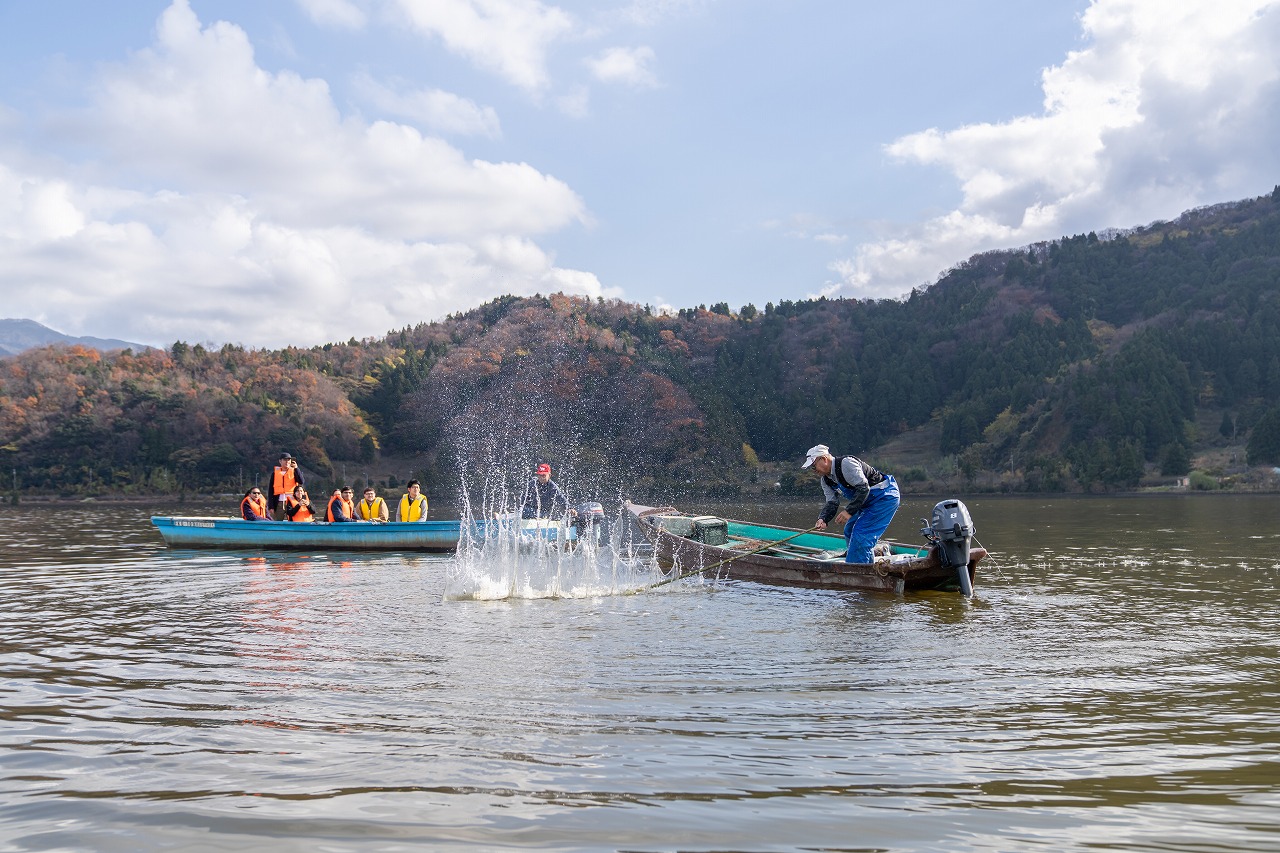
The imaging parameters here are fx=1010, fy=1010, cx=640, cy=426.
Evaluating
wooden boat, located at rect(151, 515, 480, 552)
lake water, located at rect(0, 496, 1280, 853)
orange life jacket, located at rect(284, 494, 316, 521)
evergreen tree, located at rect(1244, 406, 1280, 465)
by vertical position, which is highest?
evergreen tree, located at rect(1244, 406, 1280, 465)

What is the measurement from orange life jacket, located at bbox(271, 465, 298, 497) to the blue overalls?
52.1 ft

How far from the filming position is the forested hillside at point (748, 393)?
78.1 m

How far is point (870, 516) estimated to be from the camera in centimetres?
1582

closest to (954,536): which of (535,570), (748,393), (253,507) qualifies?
(535,570)

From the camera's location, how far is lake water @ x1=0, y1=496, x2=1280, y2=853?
18.0 feet

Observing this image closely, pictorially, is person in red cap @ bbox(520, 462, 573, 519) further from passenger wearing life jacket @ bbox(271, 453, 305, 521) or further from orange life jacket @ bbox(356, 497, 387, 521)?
passenger wearing life jacket @ bbox(271, 453, 305, 521)

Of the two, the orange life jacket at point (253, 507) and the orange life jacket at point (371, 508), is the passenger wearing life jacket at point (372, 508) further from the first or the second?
the orange life jacket at point (253, 507)

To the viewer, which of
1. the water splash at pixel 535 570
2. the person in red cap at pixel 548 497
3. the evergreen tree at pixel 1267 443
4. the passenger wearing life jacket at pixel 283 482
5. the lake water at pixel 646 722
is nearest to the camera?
the lake water at pixel 646 722

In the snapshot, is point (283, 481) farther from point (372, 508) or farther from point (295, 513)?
point (372, 508)

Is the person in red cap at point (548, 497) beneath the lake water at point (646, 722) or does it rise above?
above

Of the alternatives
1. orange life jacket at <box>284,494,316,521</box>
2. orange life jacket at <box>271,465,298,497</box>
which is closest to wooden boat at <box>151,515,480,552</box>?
orange life jacket at <box>284,494,316,521</box>

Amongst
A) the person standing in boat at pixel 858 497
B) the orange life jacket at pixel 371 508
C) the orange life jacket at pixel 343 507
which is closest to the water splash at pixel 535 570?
the person standing in boat at pixel 858 497

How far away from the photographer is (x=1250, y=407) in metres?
79.2

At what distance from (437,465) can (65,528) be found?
159 feet
